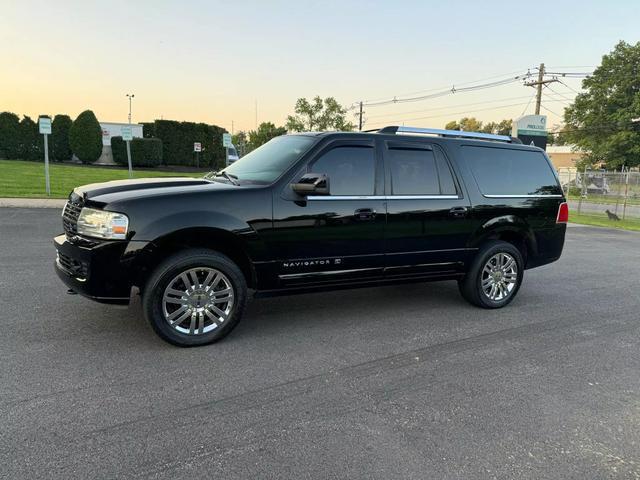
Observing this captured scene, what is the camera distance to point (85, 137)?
29844 millimetres

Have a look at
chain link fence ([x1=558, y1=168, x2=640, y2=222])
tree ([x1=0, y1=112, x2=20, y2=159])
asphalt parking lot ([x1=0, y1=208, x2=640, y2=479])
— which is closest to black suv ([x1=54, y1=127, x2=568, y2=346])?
asphalt parking lot ([x1=0, y1=208, x2=640, y2=479])

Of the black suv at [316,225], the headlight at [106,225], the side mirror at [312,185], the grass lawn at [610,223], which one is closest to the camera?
the headlight at [106,225]

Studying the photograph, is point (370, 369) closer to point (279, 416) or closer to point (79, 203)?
point (279, 416)

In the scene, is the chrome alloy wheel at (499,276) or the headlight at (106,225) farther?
the chrome alloy wheel at (499,276)

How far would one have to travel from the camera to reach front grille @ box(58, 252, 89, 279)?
3.79 meters

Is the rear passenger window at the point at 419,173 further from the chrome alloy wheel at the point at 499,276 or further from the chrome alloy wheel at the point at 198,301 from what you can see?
the chrome alloy wheel at the point at 198,301

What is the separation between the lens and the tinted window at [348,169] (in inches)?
Result: 178

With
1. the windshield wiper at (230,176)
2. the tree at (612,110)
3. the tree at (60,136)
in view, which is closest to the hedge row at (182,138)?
the tree at (60,136)

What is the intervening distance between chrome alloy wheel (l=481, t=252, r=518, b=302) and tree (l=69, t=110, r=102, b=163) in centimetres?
3027


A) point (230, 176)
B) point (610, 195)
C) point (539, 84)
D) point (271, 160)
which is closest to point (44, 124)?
point (230, 176)

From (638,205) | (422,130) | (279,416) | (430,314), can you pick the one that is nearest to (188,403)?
(279,416)

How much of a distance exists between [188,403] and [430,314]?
122 inches

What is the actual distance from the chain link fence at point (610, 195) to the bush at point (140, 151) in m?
24.1

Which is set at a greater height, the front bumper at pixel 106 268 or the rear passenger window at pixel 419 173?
the rear passenger window at pixel 419 173
